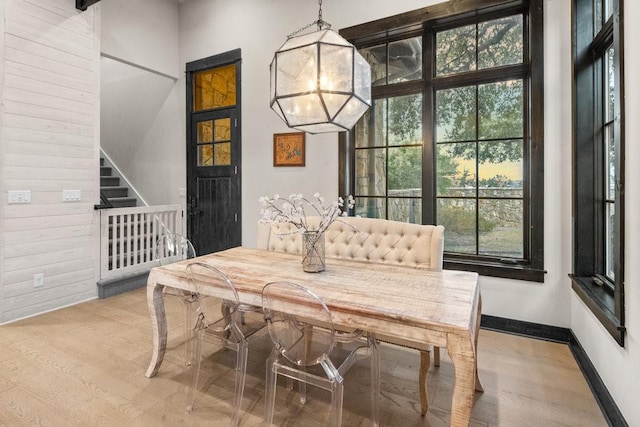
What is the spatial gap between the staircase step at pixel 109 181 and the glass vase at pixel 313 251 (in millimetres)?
4932

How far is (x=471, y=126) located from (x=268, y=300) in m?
2.61

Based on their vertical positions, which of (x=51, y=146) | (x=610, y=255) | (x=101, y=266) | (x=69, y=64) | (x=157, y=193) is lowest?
(x=101, y=266)

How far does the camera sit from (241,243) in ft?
15.1

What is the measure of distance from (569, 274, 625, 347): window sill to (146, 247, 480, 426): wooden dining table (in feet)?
2.33

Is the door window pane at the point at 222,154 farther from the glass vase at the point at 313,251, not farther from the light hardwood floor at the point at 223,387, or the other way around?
the glass vase at the point at 313,251

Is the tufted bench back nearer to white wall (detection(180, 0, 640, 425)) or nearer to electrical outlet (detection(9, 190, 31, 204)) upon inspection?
white wall (detection(180, 0, 640, 425))

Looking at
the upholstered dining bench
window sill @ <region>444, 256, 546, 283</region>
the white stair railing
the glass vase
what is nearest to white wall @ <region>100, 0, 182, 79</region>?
the white stair railing

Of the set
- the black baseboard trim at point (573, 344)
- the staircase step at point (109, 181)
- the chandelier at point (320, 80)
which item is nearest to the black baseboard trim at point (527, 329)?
the black baseboard trim at point (573, 344)

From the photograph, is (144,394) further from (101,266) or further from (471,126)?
(471,126)

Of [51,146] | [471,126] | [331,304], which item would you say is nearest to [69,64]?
[51,146]

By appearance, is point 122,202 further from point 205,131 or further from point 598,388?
point 598,388

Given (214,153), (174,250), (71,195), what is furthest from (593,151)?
(71,195)

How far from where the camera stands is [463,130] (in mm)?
3295

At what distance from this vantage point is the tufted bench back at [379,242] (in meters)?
2.46
